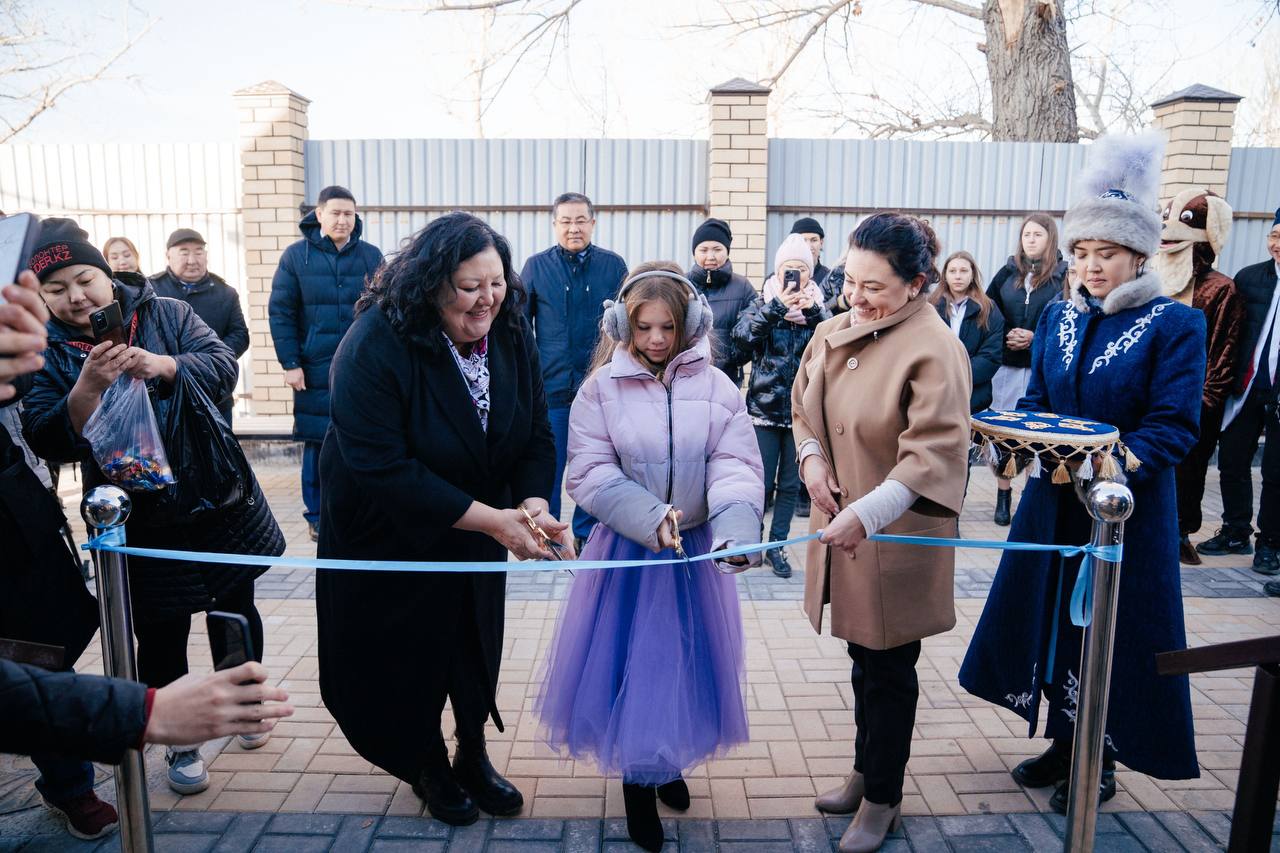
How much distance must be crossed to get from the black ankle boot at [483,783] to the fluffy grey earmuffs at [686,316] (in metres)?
1.51

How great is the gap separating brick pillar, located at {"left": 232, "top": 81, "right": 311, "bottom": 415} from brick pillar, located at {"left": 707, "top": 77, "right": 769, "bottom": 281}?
4.33 meters

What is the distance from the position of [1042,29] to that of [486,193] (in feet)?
25.2

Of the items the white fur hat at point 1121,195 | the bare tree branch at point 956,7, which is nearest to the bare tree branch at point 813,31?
the bare tree branch at point 956,7

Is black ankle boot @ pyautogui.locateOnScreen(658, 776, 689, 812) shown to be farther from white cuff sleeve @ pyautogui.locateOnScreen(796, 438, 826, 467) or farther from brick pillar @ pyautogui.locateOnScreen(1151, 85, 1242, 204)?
brick pillar @ pyautogui.locateOnScreen(1151, 85, 1242, 204)

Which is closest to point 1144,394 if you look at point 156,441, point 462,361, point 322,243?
point 462,361

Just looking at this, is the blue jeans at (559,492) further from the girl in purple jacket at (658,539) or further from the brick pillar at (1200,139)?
the brick pillar at (1200,139)

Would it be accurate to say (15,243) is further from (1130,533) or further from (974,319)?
(974,319)

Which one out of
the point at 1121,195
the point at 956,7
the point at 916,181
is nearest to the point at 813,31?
the point at 956,7

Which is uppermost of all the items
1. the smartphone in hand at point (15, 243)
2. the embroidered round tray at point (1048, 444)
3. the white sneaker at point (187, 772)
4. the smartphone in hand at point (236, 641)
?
the smartphone in hand at point (15, 243)

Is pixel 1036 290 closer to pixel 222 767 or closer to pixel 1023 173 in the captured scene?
pixel 1023 173

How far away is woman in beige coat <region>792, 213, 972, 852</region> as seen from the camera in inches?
97.9

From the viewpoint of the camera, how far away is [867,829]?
2.83m

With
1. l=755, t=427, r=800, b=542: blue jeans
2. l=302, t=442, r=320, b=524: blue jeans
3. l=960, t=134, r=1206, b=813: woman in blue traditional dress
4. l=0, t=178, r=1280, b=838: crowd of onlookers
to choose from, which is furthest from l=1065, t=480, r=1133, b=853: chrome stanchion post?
l=302, t=442, r=320, b=524: blue jeans

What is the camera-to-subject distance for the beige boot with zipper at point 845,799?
305cm
